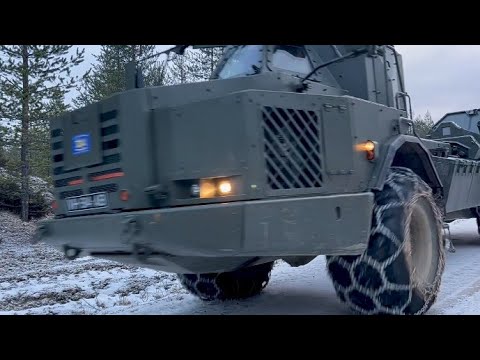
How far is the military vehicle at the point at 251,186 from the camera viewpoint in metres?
3.57

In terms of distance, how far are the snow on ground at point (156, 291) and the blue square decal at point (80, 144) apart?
75.7 inches

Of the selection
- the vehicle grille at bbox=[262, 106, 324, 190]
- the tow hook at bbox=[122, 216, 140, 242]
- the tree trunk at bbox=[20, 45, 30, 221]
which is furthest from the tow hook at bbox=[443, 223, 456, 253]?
the tree trunk at bbox=[20, 45, 30, 221]

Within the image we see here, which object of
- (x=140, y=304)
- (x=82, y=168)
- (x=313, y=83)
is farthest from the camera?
(x=140, y=304)

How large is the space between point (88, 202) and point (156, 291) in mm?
2737

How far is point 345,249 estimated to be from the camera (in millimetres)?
3896

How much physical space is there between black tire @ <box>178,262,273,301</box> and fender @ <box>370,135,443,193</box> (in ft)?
6.52

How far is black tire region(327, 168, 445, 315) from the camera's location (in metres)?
4.21

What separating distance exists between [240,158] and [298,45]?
6.51 feet

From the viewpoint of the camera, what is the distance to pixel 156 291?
6648 millimetres

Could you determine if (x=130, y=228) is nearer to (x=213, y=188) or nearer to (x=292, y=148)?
(x=213, y=188)

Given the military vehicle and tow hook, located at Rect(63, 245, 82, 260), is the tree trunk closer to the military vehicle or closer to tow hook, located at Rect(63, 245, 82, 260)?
the military vehicle

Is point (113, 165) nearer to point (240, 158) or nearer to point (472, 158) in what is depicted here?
point (240, 158)
